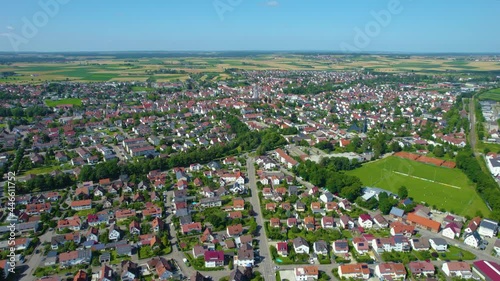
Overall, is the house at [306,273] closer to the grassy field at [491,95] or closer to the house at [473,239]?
the house at [473,239]

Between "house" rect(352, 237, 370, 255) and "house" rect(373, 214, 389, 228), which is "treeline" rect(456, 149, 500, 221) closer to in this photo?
"house" rect(373, 214, 389, 228)

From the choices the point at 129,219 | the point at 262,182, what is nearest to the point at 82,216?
the point at 129,219

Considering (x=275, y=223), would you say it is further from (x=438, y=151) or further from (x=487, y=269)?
(x=438, y=151)

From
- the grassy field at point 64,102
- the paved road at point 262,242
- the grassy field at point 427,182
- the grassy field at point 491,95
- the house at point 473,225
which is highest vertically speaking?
the grassy field at point 491,95

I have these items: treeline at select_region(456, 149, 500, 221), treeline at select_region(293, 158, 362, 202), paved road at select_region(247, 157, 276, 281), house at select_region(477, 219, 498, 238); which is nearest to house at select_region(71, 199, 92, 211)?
paved road at select_region(247, 157, 276, 281)

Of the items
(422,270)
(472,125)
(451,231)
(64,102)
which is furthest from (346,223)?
(64,102)

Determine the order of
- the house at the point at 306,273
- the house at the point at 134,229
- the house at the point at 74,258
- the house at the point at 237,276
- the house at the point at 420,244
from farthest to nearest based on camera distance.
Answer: the house at the point at 134,229, the house at the point at 420,244, the house at the point at 74,258, the house at the point at 306,273, the house at the point at 237,276

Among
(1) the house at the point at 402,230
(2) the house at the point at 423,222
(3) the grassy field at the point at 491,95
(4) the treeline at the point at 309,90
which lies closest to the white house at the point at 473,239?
(2) the house at the point at 423,222
